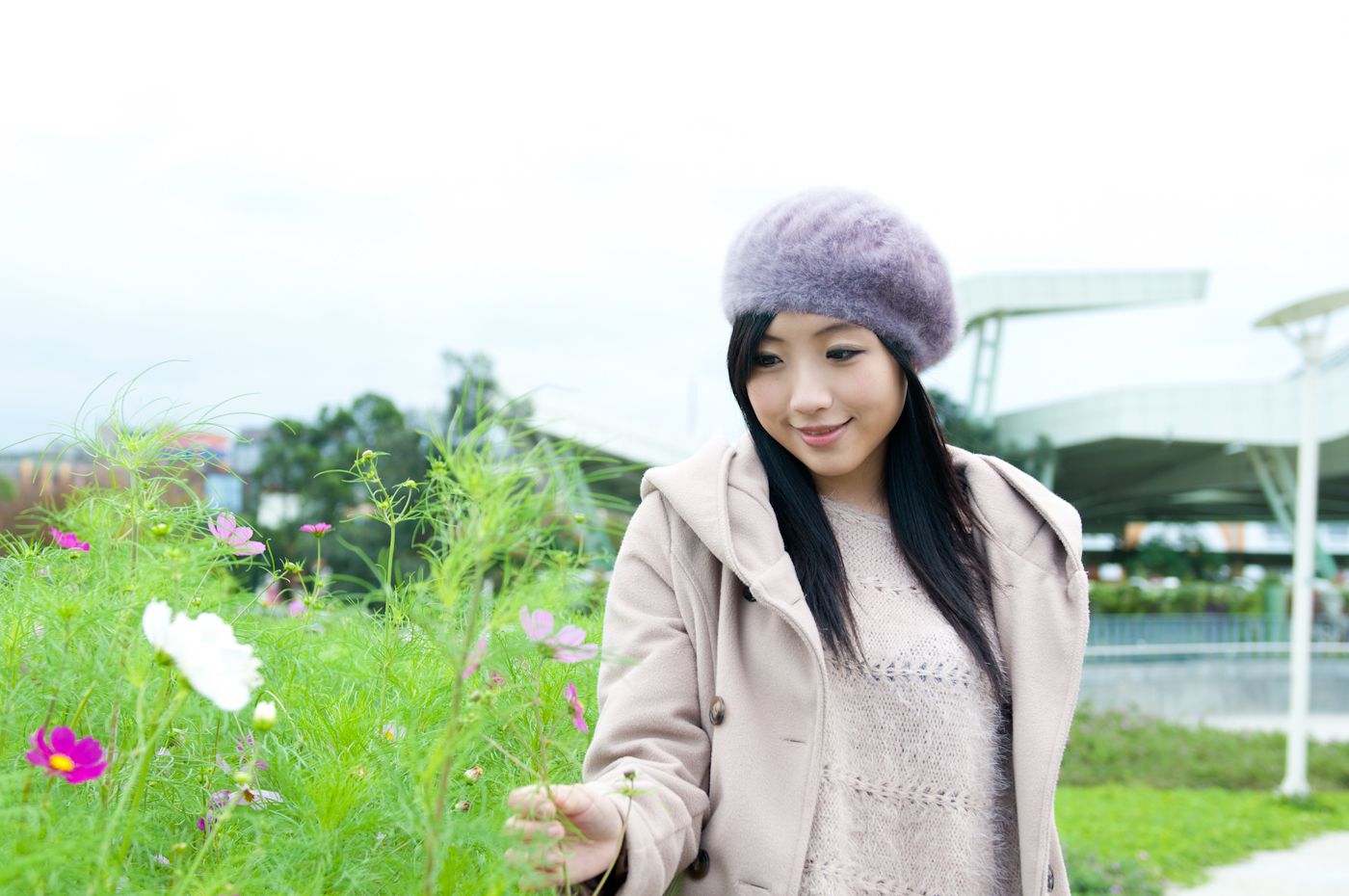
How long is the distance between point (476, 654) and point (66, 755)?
0.28m

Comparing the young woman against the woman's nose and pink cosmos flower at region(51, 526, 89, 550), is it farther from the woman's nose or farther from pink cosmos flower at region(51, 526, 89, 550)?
pink cosmos flower at region(51, 526, 89, 550)

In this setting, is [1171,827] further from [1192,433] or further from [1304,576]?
[1192,433]

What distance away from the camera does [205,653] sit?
67 centimetres

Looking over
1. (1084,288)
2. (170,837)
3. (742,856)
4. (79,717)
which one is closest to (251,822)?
(170,837)

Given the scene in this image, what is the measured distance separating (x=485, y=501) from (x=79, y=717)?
0.46 meters

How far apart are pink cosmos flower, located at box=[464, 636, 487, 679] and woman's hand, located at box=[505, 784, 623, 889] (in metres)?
0.11

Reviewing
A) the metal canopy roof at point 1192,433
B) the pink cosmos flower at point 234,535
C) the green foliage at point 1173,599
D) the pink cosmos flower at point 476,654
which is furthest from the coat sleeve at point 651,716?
the metal canopy roof at point 1192,433

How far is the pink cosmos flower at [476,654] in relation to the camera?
2.58 feet

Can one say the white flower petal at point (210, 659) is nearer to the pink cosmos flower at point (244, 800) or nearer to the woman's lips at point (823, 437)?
the pink cosmos flower at point (244, 800)

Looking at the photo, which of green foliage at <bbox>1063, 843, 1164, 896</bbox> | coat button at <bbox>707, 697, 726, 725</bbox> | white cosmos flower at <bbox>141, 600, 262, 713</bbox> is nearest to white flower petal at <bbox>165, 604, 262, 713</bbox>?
white cosmos flower at <bbox>141, 600, 262, 713</bbox>

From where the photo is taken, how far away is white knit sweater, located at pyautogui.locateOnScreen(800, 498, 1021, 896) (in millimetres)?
1399

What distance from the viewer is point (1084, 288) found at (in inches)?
758

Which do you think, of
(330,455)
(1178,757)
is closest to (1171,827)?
(1178,757)

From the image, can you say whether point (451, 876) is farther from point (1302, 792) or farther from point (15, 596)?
point (1302, 792)
